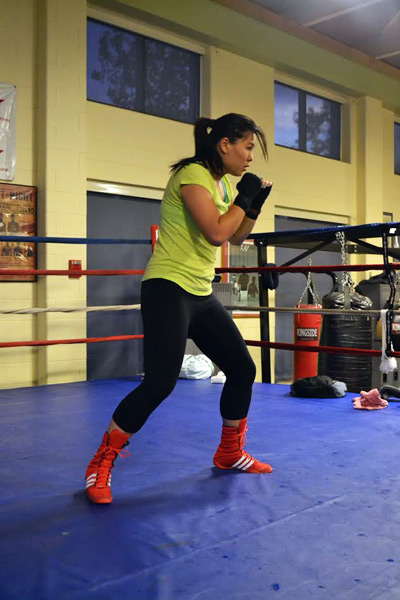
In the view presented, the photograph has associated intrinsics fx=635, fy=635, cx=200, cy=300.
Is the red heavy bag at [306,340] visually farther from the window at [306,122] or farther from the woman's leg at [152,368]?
the woman's leg at [152,368]

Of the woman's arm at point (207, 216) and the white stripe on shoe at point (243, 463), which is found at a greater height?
the woman's arm at point (207, 216)

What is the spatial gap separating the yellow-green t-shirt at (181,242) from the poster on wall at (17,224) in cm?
319

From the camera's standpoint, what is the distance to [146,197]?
6070 mm

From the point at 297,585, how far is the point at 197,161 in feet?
3.97

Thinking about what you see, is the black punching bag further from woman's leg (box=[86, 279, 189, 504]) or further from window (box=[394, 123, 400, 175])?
window (box=[394, 123, 400, 175])

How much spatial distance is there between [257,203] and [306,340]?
3.46 metres

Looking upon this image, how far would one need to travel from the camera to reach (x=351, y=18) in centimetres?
703

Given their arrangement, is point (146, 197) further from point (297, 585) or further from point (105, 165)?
point (297, 585)

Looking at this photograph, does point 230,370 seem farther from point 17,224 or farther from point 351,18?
point 351,18

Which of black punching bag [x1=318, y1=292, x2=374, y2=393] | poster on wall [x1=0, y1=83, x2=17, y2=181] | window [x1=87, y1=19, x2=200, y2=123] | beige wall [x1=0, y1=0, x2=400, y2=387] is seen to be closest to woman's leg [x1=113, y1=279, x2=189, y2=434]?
black punching bag [x1=318, y1=292, x2=374, y2=393]

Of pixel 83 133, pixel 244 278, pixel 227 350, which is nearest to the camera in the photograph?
pixel 227 350

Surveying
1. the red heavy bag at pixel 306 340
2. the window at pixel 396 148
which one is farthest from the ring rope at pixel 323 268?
the window at pixel 396 148

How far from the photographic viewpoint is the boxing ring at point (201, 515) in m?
1.33

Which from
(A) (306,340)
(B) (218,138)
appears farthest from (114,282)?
A: (B) (218,138)
